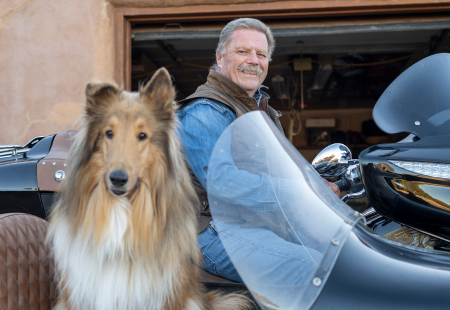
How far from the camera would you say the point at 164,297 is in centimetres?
136

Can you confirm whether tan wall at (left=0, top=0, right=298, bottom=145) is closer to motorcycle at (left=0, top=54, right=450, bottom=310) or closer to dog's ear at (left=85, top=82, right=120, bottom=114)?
dog's ear at (left=85, top=82, right=120, bottom=114)

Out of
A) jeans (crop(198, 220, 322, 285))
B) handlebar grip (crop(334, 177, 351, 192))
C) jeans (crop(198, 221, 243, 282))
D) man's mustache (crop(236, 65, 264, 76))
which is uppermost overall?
man's mustache (crop(236, 65, 264, 76))

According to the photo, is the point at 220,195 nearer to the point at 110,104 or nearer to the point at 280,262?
the point at 280,262

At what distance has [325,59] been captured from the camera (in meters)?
6.95

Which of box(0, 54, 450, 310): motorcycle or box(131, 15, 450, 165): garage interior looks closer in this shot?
box(0, 54, 450, 310): motorcycle

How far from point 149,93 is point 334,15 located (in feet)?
11.3

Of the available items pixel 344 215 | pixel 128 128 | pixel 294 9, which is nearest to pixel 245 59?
pixel 128 128

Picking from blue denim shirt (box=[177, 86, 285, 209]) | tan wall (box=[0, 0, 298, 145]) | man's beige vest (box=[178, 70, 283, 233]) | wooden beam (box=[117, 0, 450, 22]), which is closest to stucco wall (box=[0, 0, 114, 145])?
tan wall (box=[0, 0, 298, 145])

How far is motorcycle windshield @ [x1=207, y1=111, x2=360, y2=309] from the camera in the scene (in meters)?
A: 1.07

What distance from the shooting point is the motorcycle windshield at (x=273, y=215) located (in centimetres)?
107

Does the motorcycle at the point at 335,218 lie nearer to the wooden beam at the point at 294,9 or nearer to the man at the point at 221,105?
→ the man at the point at 221,105

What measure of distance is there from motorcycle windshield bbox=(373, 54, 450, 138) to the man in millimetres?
398

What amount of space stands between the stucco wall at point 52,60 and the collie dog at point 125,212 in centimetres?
300

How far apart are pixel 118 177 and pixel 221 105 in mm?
777
